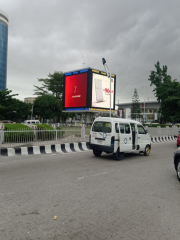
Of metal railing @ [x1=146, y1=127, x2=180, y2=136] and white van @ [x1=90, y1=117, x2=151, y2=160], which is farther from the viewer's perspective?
metal railing @ [x1=146, y1=127, x2=180, y2=136]

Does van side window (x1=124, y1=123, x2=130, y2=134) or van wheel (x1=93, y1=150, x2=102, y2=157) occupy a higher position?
van side window (x1=124, y1=123, x2=130, y2=134)

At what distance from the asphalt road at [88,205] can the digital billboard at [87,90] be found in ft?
111

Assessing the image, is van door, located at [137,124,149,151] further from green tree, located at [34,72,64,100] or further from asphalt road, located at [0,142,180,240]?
green tree, located at [34,72,64,100]

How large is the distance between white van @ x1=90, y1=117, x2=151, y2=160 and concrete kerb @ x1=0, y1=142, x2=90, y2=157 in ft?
9.17

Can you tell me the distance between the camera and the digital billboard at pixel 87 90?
40.8m

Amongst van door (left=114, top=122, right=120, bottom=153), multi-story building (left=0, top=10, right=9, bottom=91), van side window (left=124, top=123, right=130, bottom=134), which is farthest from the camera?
multi-story building (left=0, top=10, right=9, bottom=91)

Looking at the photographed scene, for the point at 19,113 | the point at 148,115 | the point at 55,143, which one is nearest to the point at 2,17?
the point at 19,113

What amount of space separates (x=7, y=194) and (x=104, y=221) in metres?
2.42

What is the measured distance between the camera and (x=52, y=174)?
7.36m

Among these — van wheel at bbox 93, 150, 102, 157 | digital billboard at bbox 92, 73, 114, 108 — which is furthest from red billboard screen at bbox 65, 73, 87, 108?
van wheel at bbox 93, 150, 102, 157

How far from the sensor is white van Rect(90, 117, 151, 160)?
10.3 metres

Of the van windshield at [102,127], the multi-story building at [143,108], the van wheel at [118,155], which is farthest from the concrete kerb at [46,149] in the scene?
the multi-story building at [143,108]

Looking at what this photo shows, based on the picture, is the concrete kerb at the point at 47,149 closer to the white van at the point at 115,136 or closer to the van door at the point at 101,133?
the white van at the point at 115,136

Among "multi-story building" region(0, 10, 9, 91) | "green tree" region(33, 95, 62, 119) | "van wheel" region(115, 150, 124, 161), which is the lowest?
"van wheel" region(115, 150, 124, 161)
